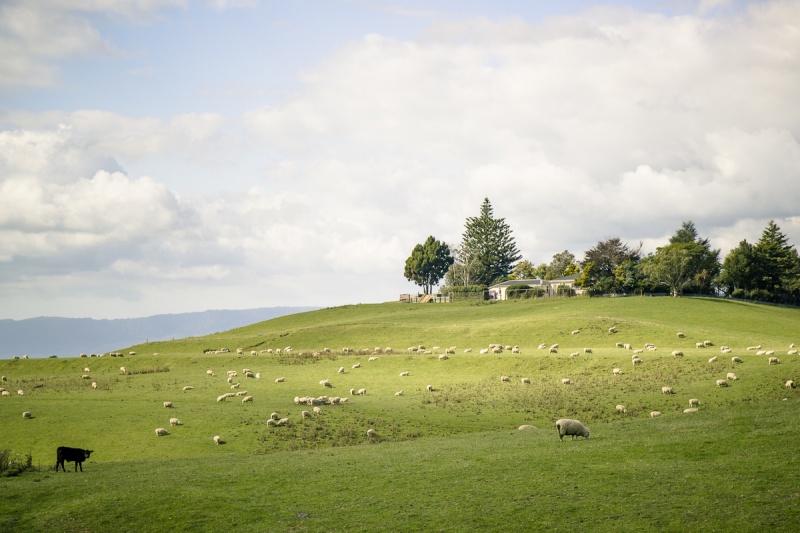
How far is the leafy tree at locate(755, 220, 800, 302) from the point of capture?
138625mm

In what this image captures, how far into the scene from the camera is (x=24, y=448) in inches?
1420

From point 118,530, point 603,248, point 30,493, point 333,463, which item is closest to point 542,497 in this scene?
point 333,463

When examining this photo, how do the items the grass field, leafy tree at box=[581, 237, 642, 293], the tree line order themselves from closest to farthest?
the grass field
the tree line
leafy tree at box=[581, 237, 642, 293]

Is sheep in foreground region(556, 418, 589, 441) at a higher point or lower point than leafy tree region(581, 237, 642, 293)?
lower

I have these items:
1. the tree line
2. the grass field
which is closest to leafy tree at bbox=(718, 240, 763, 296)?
the tree line

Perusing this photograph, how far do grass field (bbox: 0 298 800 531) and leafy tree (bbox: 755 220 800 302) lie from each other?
7332 centimetres

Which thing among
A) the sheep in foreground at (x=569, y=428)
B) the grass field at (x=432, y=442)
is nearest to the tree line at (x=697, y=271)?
the grass field at (x=432, y=442)

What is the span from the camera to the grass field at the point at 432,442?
19.7 meters

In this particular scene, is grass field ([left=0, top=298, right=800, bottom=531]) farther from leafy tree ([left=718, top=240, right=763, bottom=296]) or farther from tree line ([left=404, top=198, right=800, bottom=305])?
leafy tree ([left=718, top=240, right=763, bottom=296])

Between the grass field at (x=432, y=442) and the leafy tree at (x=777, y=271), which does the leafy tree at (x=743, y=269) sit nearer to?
the leafy tree at (x=777, y=271)

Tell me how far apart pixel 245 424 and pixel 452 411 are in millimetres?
13159

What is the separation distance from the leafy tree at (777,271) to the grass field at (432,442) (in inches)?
2887

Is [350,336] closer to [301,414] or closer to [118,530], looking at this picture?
[301,414]

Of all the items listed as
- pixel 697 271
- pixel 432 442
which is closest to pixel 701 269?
pixel 697 271
